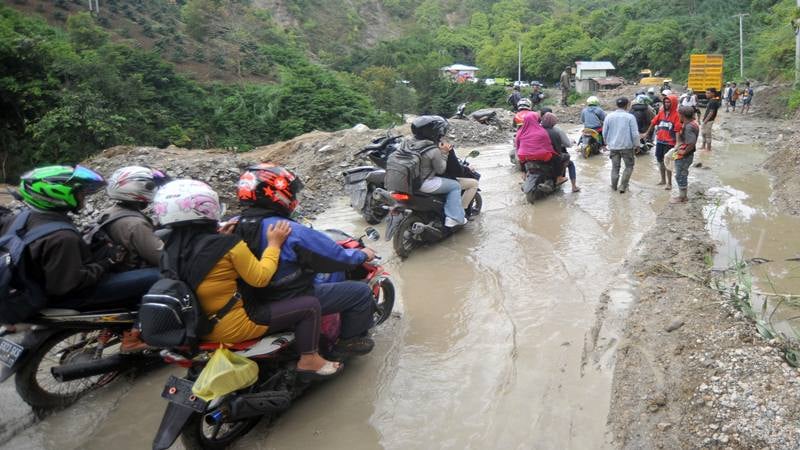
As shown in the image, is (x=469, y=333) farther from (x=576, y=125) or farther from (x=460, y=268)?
(x=576, y=125)

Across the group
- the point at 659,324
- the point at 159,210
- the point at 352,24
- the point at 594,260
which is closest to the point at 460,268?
the point at 594,260

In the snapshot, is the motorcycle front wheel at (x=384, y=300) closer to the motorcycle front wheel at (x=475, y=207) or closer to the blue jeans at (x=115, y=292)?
the blue jeans at (x=115, y=292)

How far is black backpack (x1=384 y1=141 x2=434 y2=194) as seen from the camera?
21.0 feet

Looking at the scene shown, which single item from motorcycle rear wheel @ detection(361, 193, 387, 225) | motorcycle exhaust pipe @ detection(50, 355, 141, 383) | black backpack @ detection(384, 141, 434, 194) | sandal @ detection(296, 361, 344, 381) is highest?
black backpack @ detection(384, 141, 434, 194)

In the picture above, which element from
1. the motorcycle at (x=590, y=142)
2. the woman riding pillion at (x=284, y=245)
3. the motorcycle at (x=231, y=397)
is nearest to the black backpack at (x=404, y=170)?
the woman riding pillion at (x=284, y=245)

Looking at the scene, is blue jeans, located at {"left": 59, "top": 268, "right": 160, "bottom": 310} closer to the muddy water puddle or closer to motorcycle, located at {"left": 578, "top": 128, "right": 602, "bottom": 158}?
the muddy water puddle

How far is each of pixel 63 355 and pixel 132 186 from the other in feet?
4.54

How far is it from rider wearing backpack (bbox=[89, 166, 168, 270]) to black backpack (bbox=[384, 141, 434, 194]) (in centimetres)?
288

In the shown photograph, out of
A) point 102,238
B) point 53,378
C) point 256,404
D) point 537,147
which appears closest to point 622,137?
point 537,147

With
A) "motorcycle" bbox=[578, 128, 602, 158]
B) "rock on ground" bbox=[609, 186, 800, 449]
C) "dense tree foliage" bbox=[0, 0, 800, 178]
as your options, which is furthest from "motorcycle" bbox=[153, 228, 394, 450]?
"dense tree foliage" bbox=[0, 0, 800, 178]

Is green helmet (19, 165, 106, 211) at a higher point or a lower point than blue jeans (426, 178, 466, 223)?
higher

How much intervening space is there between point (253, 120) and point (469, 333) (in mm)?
24273

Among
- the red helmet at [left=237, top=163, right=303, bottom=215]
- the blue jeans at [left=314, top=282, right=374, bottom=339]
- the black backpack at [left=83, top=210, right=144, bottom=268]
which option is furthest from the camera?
the black backpack at [left=83, top=210, right=144, bottom=268]

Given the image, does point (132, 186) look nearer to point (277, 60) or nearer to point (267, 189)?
point (267, 189)
